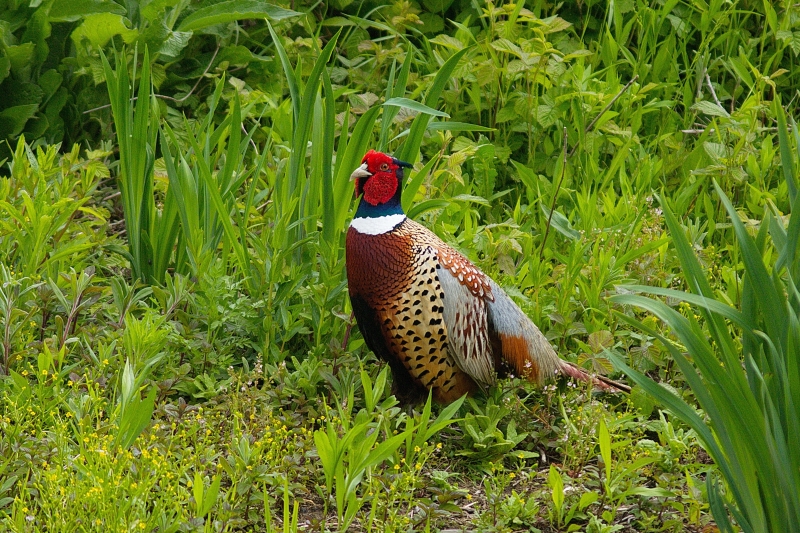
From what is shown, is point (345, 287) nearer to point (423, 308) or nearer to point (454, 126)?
point (423, 308)

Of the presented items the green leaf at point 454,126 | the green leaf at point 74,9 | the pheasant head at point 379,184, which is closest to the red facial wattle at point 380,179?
the pheasant head at point 379,184

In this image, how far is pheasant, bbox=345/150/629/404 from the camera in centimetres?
317

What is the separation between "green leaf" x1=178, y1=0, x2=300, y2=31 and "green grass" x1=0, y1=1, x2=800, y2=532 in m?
0.02

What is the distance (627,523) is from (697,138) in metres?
2.76

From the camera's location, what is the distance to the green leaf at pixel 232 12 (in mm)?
4777

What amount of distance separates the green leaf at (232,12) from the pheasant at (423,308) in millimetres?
1810

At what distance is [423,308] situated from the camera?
3186 millimetres

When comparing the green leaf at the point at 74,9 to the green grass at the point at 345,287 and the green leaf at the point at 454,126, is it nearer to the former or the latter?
the green grass at the point at 345,287

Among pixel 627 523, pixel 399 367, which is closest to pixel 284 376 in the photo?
pixel 399 367

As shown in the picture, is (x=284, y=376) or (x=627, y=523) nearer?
(x=627, y=523)

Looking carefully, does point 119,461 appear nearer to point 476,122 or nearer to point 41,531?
point 41,531

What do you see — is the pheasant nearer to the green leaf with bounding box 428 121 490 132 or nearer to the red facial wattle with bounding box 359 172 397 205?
the red facial wattle with bounding box 359 172 397 205

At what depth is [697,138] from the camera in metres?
5.16

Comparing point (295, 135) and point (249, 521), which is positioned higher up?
point (295, 135)
